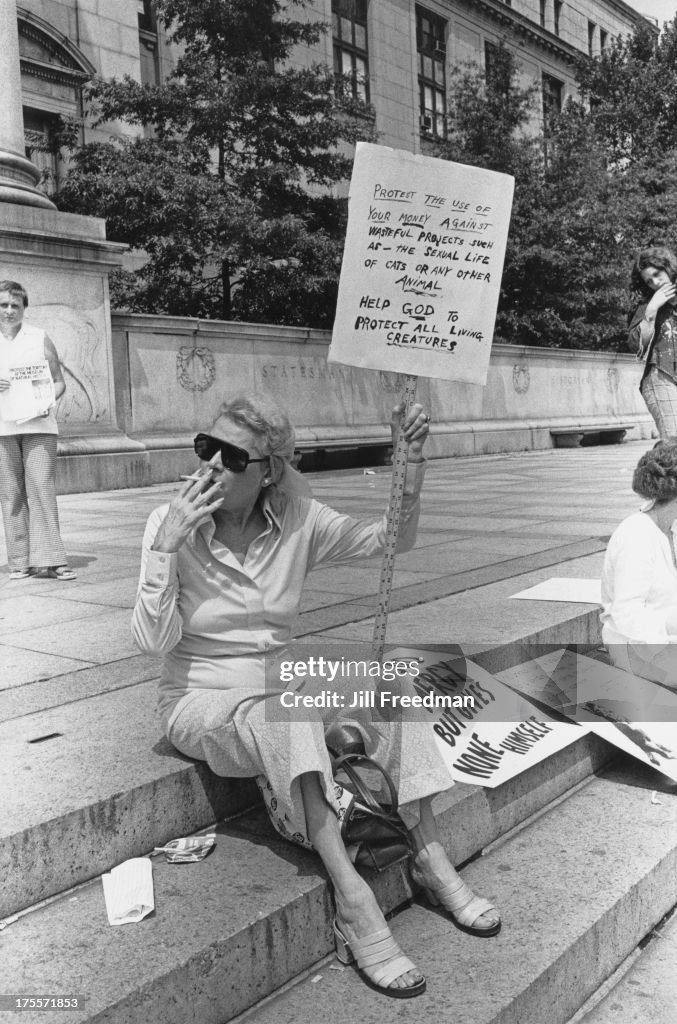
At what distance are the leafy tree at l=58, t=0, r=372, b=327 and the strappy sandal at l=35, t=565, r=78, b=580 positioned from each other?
10856 millimetres

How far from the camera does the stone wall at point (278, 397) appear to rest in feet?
39.7

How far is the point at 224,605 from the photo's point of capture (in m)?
2.90

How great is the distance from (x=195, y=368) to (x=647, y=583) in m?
10.3

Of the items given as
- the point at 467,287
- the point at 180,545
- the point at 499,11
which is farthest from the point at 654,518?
the point at 499,11

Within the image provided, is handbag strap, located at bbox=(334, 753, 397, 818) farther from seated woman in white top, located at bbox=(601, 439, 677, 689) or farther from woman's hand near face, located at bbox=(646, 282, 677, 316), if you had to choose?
woman's hand near face, located at bbox=(646, 282, 677, 316)

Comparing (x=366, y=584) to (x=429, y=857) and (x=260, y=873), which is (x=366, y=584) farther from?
(x=260, y=873)

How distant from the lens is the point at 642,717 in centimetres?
379

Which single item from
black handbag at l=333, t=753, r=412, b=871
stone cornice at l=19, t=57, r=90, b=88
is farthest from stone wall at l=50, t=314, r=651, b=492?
black handbag at l=333, t=753, r=412, b=871

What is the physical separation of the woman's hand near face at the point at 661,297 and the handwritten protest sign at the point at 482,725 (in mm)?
4059

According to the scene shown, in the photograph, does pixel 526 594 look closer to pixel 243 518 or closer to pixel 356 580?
pixel 356 580

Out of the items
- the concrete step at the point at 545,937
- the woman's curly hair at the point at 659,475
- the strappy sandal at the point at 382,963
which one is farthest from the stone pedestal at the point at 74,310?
the strappy sandal at the point at 382,963

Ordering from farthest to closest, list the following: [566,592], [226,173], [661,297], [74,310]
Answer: [226,173] → [74,310] → [661,297] → [566,592]

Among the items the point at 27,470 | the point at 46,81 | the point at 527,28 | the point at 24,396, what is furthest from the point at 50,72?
the point at 527,28

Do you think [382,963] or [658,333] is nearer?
[382,963]
